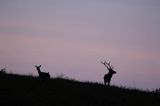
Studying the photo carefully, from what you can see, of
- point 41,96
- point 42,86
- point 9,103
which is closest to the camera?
point 9,103

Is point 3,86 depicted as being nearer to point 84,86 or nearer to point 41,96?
point 41,96

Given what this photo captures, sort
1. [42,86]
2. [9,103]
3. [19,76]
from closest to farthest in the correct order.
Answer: [9,103]
[42,86]
[19,76]

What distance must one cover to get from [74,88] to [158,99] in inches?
195

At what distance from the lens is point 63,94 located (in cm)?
2700

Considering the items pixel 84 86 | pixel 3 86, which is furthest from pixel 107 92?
pixel 3 86

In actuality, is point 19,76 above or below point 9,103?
above

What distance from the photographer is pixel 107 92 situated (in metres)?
28.8

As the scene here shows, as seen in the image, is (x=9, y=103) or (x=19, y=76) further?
(x=19, y=76)

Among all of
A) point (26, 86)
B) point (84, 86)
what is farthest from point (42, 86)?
point (84, 86)

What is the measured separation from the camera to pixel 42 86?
28.2 metres

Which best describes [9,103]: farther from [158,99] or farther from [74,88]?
[158,99]

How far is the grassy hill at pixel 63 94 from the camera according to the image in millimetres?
25312

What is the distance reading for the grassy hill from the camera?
83.0ft

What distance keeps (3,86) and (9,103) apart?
3.07 metres
